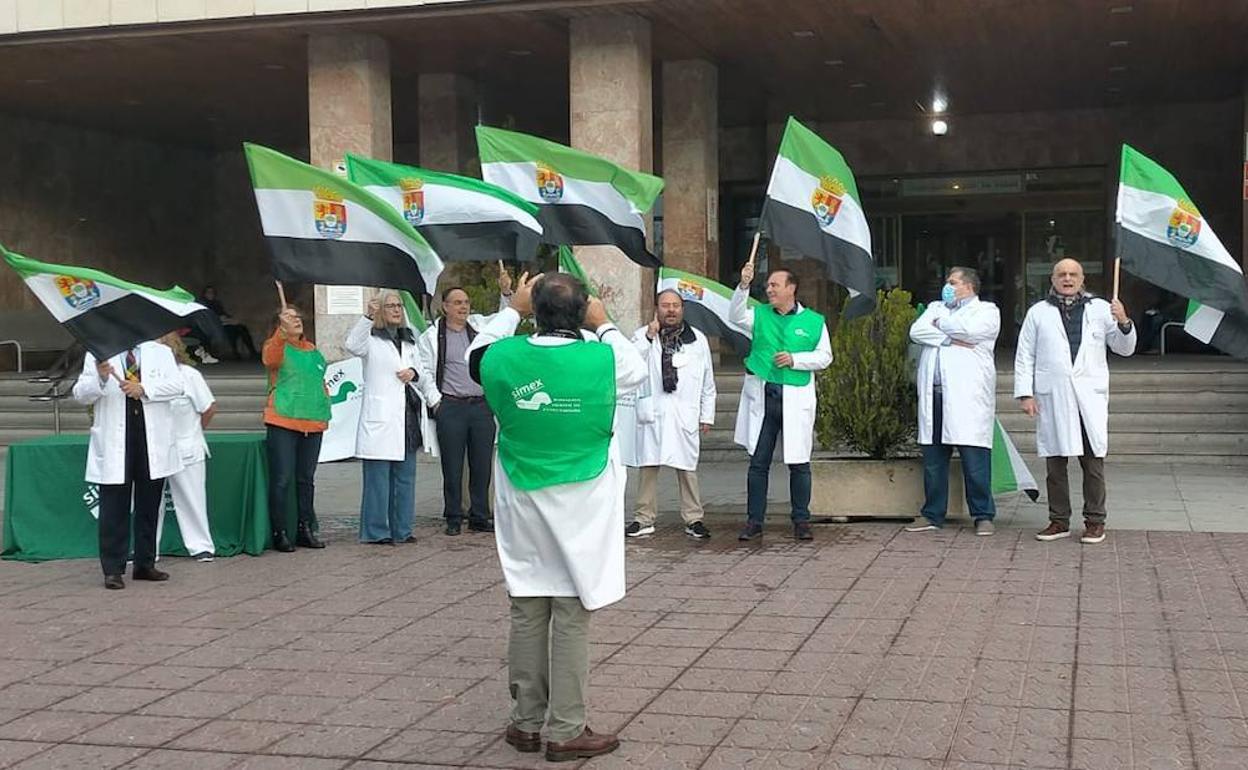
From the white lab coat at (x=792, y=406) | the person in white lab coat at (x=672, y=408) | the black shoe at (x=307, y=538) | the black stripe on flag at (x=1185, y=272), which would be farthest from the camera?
the person in white lab coat at (x=672, y=408)

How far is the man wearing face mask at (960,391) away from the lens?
31.0 feet

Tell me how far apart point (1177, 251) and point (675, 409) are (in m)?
3.72

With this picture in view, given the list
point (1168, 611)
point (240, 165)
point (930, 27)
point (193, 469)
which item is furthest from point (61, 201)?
point (1168, 611)

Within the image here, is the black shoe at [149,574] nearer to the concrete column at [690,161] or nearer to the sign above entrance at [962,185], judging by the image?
the concrete column at [690,161]

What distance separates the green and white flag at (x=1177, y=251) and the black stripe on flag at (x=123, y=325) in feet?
20.5

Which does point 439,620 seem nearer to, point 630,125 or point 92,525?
point 92,525

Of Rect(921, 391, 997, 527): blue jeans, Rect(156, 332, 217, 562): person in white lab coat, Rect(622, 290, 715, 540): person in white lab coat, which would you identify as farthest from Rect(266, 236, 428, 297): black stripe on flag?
Rect(921, 391, 997, 527): blue jeans

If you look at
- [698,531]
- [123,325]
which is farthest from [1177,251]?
[123,325]

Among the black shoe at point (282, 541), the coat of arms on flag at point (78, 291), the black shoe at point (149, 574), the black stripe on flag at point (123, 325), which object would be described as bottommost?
the black shoe at point (149, 574)

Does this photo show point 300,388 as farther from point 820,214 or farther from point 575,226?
point 820,214

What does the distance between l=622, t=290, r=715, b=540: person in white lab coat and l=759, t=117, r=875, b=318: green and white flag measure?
982 millimetres

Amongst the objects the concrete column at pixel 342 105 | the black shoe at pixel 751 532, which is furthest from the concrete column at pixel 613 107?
the black shoe at pixel 751 532

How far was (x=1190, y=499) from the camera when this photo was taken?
11203 millimetres

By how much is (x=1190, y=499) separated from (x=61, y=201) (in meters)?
21.5
